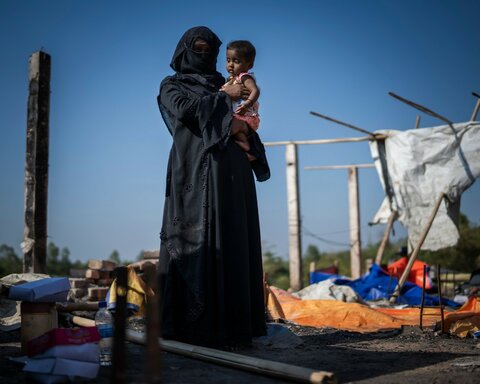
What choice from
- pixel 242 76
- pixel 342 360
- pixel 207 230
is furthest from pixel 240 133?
pixel 342 360

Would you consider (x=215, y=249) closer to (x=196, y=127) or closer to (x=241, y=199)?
(x=241, y=199)

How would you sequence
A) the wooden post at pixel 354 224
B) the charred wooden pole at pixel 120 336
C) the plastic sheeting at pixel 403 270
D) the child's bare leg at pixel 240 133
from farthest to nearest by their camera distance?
the wooden post at pixel 354 224
the plastic sheeting at pixel 403 270
the child's bare leg at pixel 240 133
the charred wooden pole at pixel 120 336

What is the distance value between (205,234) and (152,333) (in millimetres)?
1876

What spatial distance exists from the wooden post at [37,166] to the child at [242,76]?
3.31 metres

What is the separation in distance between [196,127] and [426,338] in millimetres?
2539

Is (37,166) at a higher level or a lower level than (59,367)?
higher

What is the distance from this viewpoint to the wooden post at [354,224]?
14.3m

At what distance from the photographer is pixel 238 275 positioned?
11.5 ft

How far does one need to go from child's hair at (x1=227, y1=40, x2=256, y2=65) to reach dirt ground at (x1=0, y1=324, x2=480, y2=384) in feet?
6.17

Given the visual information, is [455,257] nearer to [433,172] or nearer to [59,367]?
[433,172]

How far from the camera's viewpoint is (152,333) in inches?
63.6

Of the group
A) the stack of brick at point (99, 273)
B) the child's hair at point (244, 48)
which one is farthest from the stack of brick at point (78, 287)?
the child's hair at point (244, 48)

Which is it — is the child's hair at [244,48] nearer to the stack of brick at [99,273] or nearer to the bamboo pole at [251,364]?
the bamboo pole at [251,364]

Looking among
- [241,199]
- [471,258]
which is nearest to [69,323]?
[241,199]
